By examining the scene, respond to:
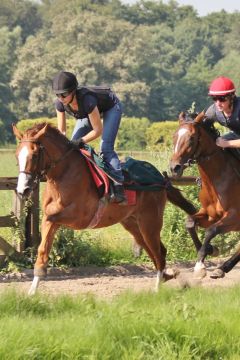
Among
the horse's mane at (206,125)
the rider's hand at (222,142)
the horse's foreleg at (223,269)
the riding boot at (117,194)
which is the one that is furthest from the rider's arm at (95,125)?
the horse's foreleg at (223,269)

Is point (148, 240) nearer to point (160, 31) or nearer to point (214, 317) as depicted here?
point (214, 317)

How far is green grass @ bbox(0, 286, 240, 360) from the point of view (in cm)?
572

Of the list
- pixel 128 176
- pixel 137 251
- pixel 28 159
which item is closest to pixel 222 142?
pixel 128 176

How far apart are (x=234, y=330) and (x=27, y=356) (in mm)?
1804

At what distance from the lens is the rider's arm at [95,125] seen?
9219mm

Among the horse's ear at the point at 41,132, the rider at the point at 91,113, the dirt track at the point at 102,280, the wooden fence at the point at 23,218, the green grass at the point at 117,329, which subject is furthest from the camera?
the wooden fence at the point at 23,218

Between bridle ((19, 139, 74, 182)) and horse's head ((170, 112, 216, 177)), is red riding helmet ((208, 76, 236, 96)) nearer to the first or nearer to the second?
horse's head ((170, 112, 216, 177))

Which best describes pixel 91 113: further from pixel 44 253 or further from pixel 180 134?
pixel 44 253

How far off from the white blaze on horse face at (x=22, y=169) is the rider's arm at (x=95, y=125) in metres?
0.91

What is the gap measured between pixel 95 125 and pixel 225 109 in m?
1.42

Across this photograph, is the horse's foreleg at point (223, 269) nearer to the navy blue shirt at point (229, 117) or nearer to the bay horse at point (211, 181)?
the bay horse at point (211, 181)

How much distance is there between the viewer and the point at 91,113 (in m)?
9.20

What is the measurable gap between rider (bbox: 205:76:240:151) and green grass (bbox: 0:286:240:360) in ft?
8.24

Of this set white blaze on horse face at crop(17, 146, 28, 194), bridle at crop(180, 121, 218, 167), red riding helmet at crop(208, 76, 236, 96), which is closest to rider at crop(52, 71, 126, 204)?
white blaze on horse face at crop(17, 146, 28, 194)
